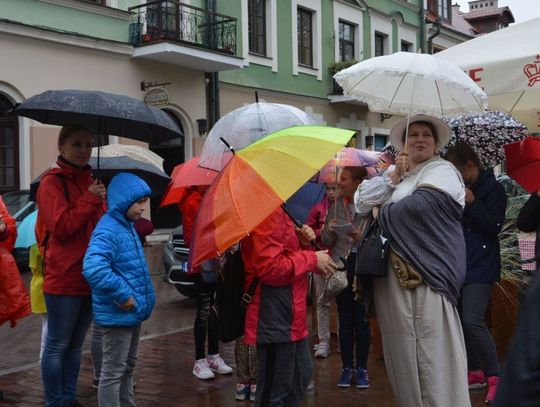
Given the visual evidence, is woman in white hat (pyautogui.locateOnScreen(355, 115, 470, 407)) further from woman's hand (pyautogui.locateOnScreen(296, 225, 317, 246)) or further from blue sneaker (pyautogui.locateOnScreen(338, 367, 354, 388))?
blue sneaker (pyautogui.locateOnScreen(338, 367, 354, 388))

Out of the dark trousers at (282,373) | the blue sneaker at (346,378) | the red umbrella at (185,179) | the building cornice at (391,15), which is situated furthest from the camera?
the building cornice at (391,15)

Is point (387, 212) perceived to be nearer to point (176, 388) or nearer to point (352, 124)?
point (176, 388)

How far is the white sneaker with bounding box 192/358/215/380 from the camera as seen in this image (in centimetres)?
547

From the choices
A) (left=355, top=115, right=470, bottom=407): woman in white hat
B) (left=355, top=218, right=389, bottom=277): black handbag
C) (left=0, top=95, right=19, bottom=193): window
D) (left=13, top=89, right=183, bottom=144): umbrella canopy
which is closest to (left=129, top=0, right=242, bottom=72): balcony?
(left=0, top=95, right=19, bottom=193): window

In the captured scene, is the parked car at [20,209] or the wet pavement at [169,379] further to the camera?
the parked car at [20,209]

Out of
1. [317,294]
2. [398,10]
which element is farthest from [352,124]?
[317,294]

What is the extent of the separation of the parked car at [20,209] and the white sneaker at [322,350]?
6.77 meters

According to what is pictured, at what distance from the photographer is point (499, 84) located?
4.70 meters

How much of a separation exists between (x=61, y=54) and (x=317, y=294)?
9.95 metres

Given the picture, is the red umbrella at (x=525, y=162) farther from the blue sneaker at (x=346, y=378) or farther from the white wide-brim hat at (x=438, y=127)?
the blue sneaker at (x=346, y=378)

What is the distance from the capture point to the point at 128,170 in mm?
4992

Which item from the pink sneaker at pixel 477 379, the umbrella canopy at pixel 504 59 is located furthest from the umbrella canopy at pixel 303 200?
the pink sneaker at pixel 477 379

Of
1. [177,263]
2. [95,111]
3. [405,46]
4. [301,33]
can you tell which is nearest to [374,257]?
[95,111]

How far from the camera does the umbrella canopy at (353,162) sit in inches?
207
